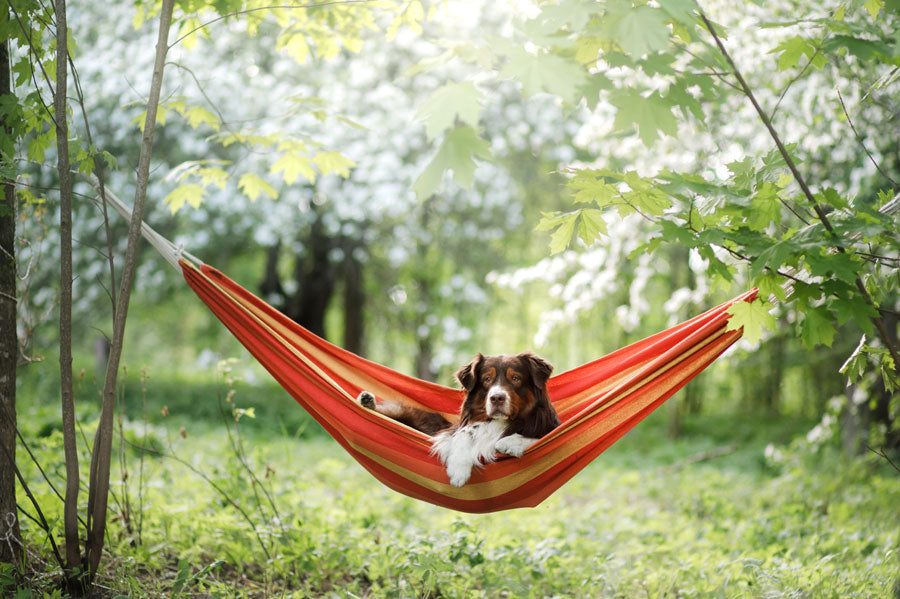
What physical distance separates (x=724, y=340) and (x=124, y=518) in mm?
2198

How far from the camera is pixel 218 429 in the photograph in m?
6.74

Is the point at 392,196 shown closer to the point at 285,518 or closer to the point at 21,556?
the point at 285,518

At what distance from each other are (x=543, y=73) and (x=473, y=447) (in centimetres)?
120

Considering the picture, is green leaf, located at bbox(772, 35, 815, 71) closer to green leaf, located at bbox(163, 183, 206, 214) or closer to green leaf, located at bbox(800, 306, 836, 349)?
green leaf, located at bbox(800, 306, 836, 349)

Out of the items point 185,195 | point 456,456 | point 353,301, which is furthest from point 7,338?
point 353,301

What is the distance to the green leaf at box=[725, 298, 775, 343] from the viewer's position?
6.19 ft

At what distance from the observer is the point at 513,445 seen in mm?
2230

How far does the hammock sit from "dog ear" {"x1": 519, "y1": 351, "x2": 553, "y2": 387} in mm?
173

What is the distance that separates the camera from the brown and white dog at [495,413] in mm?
2238

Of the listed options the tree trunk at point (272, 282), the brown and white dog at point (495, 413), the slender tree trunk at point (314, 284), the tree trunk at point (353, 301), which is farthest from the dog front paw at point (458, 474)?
the tree trunk at point (272, 282)

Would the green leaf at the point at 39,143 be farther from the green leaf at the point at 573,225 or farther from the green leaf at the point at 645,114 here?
the green leaf at the point at 645,114

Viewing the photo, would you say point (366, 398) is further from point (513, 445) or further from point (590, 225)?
point (590, 225)

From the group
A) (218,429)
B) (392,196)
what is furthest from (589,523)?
(392,196)

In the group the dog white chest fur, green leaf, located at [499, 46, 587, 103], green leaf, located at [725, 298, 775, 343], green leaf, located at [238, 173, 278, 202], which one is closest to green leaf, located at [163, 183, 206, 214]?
green leaf, located at [238, 173, 278, 202]
